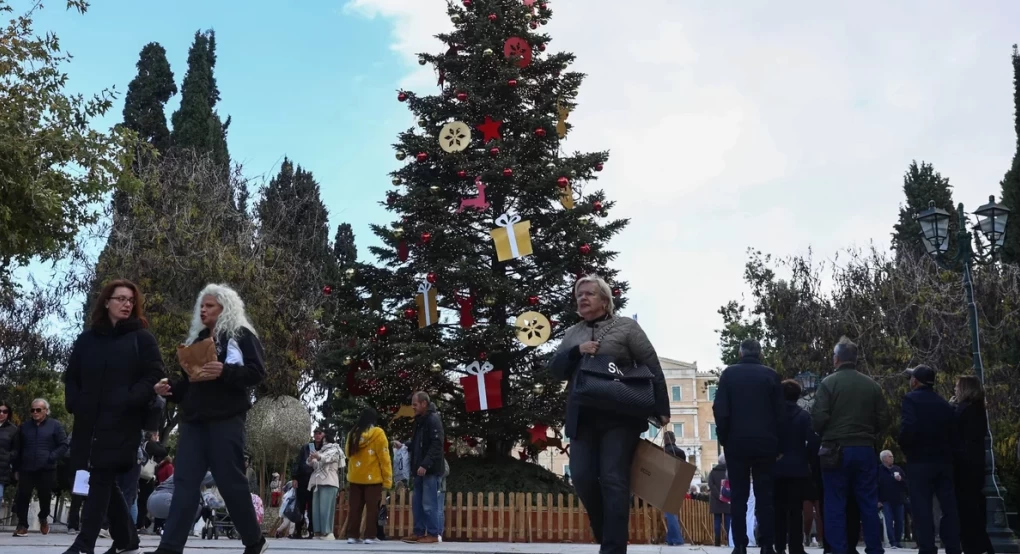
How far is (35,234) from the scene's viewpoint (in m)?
15.8

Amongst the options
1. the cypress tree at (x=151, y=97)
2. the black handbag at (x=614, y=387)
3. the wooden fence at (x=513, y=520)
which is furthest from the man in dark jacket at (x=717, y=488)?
the cypress tree at (x=151, y=97)

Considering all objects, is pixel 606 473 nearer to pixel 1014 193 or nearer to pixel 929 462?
pixel 929 462

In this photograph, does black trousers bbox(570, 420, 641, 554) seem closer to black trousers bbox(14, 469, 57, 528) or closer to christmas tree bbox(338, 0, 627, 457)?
black trousers bbox(14, 469, 57, 528)

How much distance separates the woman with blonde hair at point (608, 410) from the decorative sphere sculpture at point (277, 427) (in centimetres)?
2247

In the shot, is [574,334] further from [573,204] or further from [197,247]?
[197,247]

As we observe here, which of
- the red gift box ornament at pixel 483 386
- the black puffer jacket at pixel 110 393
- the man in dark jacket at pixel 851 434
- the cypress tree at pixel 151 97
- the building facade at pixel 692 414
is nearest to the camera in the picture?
the black puffer jacket at pixel 110 393

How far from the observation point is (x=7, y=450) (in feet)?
45.6

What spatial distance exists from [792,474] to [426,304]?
34.3 feet

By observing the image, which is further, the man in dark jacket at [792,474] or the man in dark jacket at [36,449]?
the man in dark jacket at [36,449]

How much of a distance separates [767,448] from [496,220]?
11.2 meters

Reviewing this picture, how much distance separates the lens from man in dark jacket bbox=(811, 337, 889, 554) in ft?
28.5

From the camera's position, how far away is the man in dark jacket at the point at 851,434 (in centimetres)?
867

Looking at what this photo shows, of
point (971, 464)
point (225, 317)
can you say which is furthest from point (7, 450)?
point (971, 464)

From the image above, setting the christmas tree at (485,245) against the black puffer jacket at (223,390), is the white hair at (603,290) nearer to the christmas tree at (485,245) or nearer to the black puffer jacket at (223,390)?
the black puffer jacket at (223,390)
